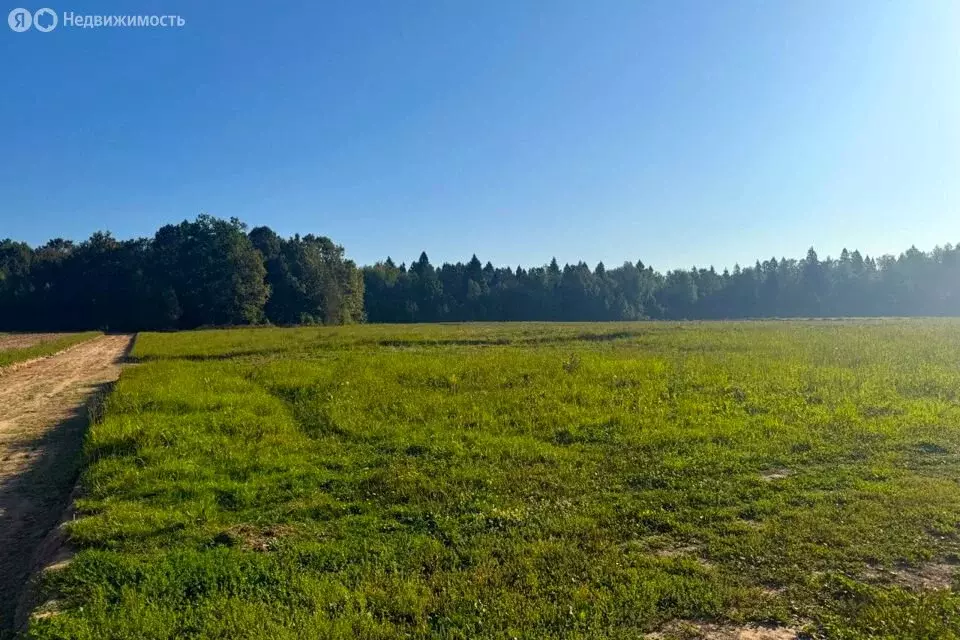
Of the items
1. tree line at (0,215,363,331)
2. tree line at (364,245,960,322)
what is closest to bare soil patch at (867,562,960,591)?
tree line at (0,215,363,331)

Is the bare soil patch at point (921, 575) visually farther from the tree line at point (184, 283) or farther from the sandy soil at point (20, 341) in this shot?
the tree line at point (184, 283)

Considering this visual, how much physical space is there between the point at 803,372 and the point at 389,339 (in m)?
27.1

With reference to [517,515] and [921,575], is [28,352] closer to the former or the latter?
[517,515]

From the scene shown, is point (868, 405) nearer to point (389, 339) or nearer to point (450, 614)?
point (450, 614)

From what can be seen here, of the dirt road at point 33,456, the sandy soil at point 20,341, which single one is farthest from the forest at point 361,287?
the dirt road at point 33,456

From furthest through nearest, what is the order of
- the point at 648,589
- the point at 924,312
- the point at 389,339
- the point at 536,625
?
1. the point at 924,312
2. the point at 389,339
3. the point at 648,589
4. the point at 536,625

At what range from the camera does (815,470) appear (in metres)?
9.39

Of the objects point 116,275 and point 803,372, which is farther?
point 116,275

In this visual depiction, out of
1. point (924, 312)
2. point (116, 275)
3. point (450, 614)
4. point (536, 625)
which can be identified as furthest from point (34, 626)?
point (924, 312)

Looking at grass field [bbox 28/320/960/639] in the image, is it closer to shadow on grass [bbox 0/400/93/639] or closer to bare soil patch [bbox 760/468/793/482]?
bare soil patch [bbox 760/468/793/482]

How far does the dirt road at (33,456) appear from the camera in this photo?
7422mm

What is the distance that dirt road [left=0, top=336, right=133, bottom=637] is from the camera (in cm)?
742

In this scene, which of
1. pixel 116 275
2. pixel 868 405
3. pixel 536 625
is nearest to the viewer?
pixel 536 625

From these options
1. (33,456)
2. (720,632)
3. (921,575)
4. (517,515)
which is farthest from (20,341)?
(921,575)
